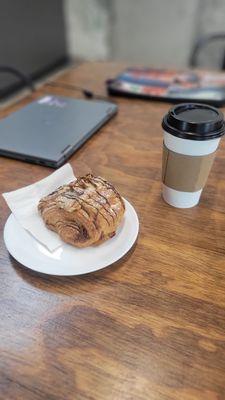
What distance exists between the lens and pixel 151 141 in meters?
0.81

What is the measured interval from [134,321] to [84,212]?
0.54 feet

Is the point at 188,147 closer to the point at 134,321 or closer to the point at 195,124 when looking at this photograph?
the point at 195,124

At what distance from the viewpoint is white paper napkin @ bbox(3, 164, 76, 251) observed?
0.48 m

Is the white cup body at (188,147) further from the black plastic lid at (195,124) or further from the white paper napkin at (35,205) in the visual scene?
the white paper napkin at (35,205)

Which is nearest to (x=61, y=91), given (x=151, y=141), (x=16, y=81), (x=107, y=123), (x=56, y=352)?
(x=107, y=123)

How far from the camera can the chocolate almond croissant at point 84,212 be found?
0.45 metres

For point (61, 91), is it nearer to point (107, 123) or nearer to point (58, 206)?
point (107, 123)

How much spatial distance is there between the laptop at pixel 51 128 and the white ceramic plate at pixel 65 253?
25 centimetres

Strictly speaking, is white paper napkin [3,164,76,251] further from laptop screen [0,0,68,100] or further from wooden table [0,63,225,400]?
laptop screen [0,0,68,100]

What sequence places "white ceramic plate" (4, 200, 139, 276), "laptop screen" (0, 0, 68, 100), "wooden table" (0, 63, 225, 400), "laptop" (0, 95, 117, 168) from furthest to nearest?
"laptop screen" (0, 0, 68, 100) < "laptop" (0, 95, 117, 168) < "white ceramic plate" (4, 200, 139, 276) < "wooden table" (0, 63, 225, 400)

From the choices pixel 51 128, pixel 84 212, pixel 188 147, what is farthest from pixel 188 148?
pixel 51 128

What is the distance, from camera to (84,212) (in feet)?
1.49

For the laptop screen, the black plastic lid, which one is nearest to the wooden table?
the black plastic lid

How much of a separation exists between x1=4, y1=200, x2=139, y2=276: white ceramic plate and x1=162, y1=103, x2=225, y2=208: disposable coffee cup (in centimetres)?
12
